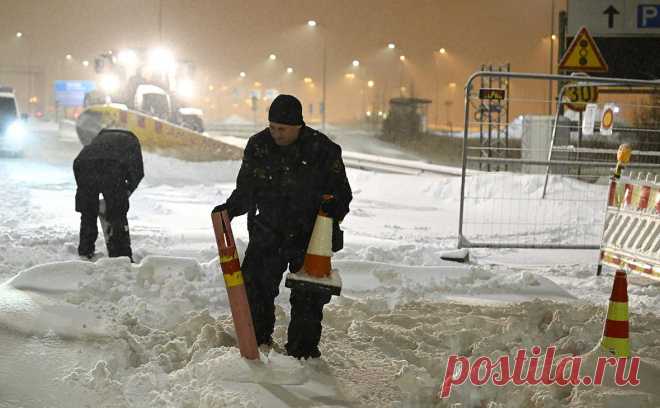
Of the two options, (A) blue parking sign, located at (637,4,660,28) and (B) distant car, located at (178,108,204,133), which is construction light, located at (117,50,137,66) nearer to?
(B) distant car, located at (178,108,204,133)

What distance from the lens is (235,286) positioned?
15.2 ft

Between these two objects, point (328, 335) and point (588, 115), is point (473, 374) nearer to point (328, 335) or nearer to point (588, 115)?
point (328, 335)

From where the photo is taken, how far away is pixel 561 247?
9.73 metres

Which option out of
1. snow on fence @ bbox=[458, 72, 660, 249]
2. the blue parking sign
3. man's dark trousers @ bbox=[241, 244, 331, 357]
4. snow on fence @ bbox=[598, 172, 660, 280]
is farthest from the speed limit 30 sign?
man's dark trousers @ bbox=[241, 244, 331, 357]

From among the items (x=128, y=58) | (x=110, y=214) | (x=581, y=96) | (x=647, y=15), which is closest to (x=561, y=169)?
(x=581, y=96)

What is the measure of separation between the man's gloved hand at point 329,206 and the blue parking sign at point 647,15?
15.0 metres

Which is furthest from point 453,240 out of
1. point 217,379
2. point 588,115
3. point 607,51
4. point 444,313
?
point 607,51

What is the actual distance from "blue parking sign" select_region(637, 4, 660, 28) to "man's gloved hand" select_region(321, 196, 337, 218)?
590 inches

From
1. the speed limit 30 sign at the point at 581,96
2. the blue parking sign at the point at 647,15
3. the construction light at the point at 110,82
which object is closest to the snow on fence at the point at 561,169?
the speed limit 30 sign at the point at 581,96

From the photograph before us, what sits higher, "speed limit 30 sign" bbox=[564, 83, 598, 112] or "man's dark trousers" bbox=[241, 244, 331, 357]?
"speed limit 30 sign" bbox=[564, 83, 598, 112]

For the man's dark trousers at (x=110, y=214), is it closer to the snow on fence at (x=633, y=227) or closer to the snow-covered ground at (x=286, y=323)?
the snow-covered ground at (x=286, y=323)

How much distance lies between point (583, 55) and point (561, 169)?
3034 millimetres

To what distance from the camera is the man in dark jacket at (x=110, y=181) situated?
8305 millimetres

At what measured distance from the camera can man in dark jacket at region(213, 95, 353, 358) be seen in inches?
193
